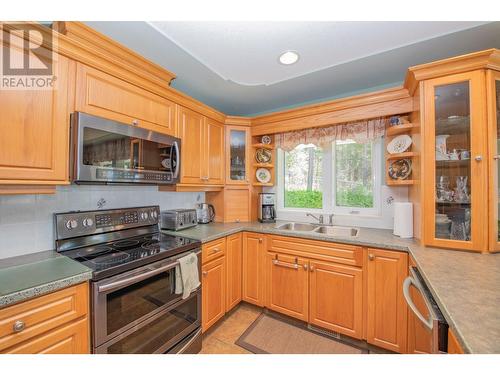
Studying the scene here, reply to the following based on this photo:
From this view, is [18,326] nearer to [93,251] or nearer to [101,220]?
[93,251]

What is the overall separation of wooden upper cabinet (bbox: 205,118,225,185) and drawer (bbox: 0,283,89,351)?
4.62 feet

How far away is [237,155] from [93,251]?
5.40 feet

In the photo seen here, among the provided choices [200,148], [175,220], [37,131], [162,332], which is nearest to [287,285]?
[162,332]

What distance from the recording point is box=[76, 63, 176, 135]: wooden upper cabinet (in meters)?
1.26

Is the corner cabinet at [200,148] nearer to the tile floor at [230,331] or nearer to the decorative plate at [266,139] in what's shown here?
the decorative plate at [266,139]

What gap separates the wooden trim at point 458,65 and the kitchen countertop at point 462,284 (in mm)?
1181

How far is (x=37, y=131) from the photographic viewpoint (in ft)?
3.55

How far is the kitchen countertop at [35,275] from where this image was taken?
2.76 ft

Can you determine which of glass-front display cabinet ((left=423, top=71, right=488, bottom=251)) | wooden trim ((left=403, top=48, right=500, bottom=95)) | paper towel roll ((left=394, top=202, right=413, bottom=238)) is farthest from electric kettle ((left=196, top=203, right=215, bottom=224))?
wooden trim ((left=403, top=48, right=500, bottom=95))

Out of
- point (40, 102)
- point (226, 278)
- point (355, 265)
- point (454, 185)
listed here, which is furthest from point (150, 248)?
point (454, 185)

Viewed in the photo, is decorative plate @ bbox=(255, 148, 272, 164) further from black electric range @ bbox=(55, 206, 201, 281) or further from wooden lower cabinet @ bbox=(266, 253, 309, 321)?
black electric range @ bbox=(55, 206, 201, 281)

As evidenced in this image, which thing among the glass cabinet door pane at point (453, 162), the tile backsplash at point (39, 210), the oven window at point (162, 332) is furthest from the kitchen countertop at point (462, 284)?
the tile backsplash at point (39, 210)

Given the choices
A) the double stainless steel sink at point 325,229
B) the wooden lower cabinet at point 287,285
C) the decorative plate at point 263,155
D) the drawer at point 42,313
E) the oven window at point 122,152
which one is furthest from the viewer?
the decorative plate at point 263,155

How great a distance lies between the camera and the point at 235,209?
8.19 ft
